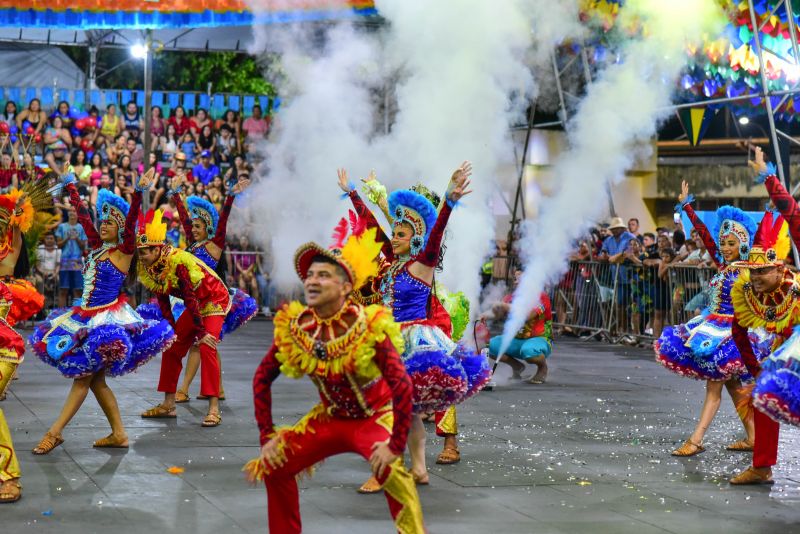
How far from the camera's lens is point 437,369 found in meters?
6.76

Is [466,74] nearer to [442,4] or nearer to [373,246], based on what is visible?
[442,4]

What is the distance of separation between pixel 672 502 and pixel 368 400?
8.41ft

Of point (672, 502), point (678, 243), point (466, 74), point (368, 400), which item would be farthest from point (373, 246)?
point (678, 243)

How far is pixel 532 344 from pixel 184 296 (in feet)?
16.2

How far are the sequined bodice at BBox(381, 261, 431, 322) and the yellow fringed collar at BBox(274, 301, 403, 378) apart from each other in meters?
2.02

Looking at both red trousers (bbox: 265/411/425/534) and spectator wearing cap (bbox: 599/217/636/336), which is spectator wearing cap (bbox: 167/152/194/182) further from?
red trousers (bbox: 265/411/425/534)

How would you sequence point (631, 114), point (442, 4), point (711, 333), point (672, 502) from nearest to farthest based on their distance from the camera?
point (672, 502), point (711, 333), point (442, 4), point (631, 114)

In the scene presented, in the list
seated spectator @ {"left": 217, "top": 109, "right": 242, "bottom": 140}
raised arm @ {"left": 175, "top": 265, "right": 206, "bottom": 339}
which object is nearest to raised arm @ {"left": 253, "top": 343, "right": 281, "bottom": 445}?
raised arm @ {"left": 175, "top": 265, "right": 206, "bottom": 339}

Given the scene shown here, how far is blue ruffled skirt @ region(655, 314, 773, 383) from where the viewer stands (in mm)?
8148

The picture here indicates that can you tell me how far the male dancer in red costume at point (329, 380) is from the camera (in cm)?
495

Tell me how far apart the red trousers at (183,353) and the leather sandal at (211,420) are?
0.22 m

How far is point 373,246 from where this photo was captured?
5.26 m

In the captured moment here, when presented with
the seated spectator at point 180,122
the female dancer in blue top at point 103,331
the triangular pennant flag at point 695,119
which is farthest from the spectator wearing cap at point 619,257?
the female dancer in blue top at point 103,331

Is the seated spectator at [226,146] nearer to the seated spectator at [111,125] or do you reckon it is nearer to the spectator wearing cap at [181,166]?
the spectator wearing cap at [181,166]
